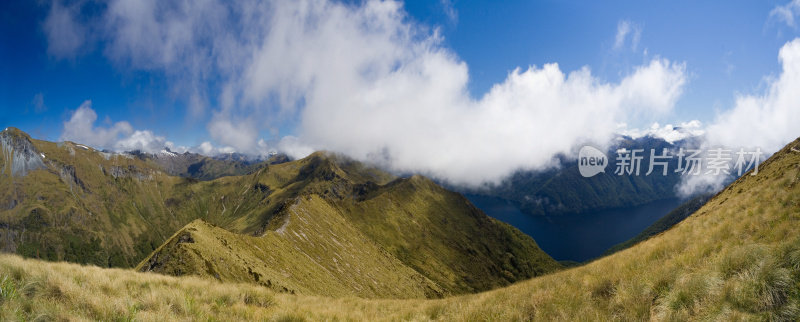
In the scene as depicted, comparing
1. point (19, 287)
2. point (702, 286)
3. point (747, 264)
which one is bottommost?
point (19, 287)

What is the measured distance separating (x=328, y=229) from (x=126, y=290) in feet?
286

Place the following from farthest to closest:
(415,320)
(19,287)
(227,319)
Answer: (415,320)
(227,319)
(19,287)

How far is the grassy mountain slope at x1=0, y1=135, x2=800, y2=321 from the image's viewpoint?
613 centimetres

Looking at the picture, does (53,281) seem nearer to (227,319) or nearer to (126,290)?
(126,290)

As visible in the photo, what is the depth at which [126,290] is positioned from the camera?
8.70 meters

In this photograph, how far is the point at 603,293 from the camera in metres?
8.84

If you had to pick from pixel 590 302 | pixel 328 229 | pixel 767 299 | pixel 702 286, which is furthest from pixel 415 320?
pixel 328 229

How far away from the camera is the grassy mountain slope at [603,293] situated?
6.13 metres

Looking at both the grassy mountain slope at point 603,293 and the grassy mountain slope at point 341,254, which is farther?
the grassy mountain slope at point 341,254

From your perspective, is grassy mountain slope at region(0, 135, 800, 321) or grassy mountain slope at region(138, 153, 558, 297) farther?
grassy mountain slope at region(138, 153, 558, 297)

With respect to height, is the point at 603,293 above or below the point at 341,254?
above

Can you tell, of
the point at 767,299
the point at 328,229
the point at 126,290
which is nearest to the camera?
the point at 767,299

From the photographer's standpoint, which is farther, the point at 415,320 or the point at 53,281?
the point at 415,320

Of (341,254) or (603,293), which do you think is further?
(341,254)
